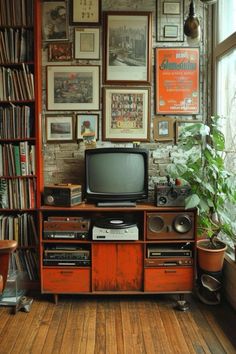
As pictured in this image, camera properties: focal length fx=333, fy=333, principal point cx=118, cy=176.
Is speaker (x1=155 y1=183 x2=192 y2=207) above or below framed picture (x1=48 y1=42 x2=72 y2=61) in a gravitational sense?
below

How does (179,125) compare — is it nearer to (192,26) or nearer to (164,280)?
(192,26)

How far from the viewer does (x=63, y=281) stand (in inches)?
108

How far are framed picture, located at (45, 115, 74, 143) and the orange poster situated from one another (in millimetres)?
835

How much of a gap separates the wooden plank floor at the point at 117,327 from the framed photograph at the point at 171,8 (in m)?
Result: 2.55

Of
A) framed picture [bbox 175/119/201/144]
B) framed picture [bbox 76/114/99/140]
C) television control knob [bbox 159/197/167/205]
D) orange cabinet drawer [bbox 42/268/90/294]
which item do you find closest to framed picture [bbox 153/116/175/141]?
framed picture [bbox 175/119/201/144]

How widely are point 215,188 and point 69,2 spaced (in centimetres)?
212

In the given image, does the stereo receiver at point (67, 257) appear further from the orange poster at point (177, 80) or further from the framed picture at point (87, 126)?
the orange poster at point (177, 80)

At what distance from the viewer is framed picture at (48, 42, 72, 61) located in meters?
3.06

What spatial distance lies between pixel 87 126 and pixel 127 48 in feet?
2.63

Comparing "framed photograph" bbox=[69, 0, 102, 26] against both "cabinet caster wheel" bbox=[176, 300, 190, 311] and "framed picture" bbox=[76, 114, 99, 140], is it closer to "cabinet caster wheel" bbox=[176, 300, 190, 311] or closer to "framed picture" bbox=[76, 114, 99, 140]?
"framed picture" bbox=[76, 114, 99, 140]

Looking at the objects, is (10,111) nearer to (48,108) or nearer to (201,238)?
(48,108)

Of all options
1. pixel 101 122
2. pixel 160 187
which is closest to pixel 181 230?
pixel 160 187

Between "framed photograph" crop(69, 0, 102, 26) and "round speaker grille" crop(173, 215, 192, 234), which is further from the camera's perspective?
"framed photograph" crop(69, 0, 102, 26)

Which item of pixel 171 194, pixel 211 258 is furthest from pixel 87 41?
pixel 211 258
